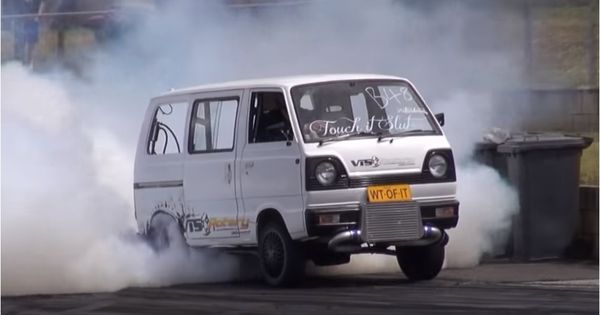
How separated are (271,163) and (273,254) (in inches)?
29.4

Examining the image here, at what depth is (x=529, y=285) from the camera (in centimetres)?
1216

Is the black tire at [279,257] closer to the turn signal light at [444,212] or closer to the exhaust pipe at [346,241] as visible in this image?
the exhaust pipe at [346,241]

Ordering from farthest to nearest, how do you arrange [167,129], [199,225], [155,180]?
[167,129] < [155,180] < [199,225]

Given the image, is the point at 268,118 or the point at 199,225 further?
the point at 199,225

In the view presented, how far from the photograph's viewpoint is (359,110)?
1249 centimetres

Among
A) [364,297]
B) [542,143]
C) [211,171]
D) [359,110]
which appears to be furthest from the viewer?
[542,143]

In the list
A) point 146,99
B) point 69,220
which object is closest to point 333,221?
point 69,220

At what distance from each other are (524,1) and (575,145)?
5.22 metres

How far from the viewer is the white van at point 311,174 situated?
11883mm

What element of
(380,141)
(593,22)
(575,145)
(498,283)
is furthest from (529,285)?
(593,22)

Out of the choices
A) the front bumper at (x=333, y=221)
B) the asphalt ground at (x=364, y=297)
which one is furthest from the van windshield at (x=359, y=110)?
the asphalt ground at (x=364, y=297)

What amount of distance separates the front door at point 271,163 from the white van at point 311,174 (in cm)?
1
